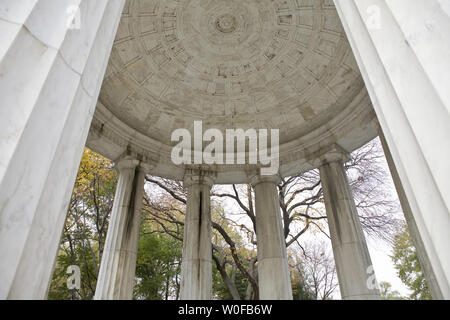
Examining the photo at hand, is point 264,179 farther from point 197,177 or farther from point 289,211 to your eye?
point 289,211

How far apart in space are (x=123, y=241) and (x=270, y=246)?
79.4 feet

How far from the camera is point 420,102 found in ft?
29.7

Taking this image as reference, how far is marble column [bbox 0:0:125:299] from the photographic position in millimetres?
7066

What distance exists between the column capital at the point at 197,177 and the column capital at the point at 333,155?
22100mm

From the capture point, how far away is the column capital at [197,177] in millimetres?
55031

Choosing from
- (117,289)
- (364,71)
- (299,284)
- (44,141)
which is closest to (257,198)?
(117,289)

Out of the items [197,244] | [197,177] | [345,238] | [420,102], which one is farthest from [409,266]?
[420,102]

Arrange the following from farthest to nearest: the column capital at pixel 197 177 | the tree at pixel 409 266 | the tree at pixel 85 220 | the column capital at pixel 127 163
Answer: the tree at pixel 85 220 < the tree at pixel 409 266 < the column capital at pixel 197 177 < the column capital at pixel 127 163

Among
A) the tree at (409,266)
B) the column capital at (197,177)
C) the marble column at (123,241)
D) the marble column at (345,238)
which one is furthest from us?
the tree at (409,266)

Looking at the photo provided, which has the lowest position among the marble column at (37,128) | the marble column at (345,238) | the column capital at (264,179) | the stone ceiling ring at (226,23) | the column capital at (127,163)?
the marble column at (37,128)

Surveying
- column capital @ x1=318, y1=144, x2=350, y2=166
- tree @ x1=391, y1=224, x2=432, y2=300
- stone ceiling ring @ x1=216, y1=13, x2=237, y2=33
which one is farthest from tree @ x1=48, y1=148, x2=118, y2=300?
tree @ x1=391, y1=224, x2=432, y2=300

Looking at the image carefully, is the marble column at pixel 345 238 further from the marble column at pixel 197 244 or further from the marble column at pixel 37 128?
the marble column at pixel 37 128

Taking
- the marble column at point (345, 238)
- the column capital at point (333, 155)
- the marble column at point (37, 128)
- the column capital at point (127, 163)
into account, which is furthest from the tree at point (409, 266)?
the marble column at point (37, 128)

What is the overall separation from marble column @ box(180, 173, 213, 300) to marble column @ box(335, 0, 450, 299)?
4016 cm
